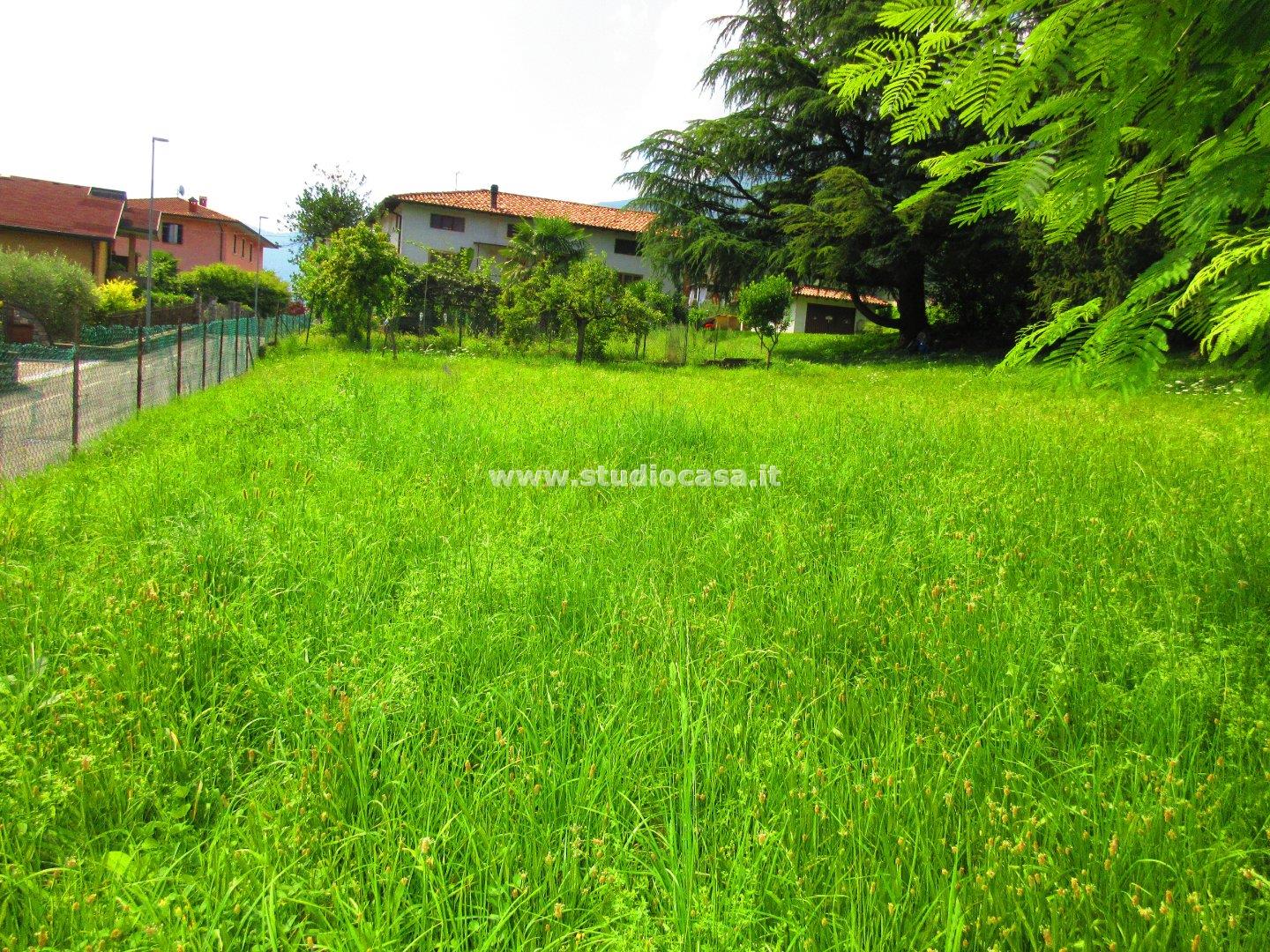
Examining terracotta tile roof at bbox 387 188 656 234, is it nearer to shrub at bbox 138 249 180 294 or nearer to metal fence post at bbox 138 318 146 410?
shrub at bbox 138 249 180 294

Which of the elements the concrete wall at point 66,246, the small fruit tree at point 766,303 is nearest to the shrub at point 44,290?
the concrete wall at point 66,246

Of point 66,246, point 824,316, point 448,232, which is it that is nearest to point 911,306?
point 824,316

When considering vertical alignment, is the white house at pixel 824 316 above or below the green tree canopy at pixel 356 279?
above

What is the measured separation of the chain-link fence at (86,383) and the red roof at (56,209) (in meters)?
30.3

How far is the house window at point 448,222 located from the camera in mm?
42625

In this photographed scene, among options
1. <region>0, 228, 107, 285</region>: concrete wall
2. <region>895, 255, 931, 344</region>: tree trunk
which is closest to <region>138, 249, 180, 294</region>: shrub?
<region>0, 228, 107, 285</region>: concrete wall

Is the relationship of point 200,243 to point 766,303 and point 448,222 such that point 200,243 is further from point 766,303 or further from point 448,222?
point 766,303

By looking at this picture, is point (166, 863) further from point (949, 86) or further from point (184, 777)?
point (949, 86)

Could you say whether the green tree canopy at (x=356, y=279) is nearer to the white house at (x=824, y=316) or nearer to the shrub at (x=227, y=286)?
the shrub at (x=227, y=286)

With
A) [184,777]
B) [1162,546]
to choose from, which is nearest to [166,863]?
[184,777]

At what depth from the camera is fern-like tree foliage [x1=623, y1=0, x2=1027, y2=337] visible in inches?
887

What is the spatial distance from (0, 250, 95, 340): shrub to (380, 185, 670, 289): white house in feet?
66.4

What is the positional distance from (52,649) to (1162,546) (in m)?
5.67

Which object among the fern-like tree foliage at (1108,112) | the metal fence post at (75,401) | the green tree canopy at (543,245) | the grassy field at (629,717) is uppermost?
the green tree canopy at (543,245)
